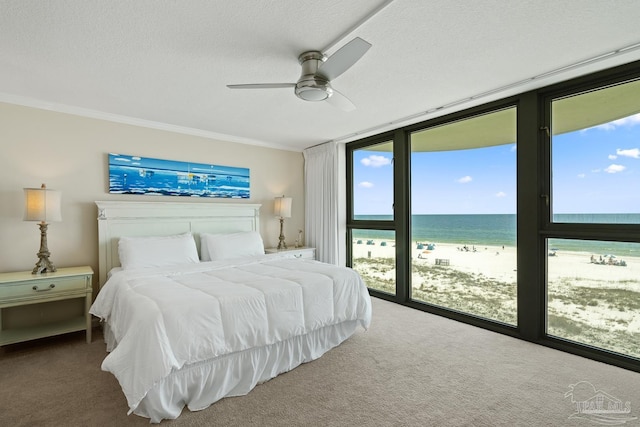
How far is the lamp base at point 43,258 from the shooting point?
9.71 ft

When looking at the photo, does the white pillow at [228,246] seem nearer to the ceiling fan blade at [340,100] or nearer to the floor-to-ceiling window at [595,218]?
the ceiling fan blade at [340,100]

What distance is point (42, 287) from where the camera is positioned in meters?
2.80

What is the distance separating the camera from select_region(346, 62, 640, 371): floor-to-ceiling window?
2.58 m

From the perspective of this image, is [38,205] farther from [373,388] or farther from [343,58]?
[373,388]

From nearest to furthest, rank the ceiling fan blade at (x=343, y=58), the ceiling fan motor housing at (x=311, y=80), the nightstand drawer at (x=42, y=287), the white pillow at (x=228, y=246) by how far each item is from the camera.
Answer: the ceiling fan blade at (x=343, y=58)
the ceiling fan motor housing at (x=311, y=80)
the nightstand drawer at (x=42, y=287)
the white pillow at (x=228, y=246)

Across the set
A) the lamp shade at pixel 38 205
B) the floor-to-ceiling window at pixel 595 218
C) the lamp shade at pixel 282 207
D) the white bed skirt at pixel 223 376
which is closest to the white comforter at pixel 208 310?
the white bed skirt at pixel 223 376

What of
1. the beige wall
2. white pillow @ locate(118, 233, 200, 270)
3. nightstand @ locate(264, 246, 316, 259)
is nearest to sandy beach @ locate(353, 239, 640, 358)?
nightstand @ locate(264, 246, 316, 259)

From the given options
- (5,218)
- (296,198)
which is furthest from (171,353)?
(296,198)

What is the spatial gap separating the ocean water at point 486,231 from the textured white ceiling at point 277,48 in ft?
4.15

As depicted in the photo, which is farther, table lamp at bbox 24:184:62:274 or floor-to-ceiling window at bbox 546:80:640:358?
table lamp at bbox 24:184:62:274

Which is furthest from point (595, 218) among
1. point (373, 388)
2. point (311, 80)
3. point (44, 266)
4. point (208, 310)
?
point (44, 266)

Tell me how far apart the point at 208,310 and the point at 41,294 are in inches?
76.7

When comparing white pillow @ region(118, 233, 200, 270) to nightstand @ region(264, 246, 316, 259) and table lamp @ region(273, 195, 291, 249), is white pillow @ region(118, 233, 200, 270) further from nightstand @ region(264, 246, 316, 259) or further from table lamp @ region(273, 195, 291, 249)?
table lamp @ region(273, 195, 291, 249)

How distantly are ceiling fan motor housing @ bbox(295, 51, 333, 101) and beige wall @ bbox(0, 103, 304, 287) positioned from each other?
2582 mm
